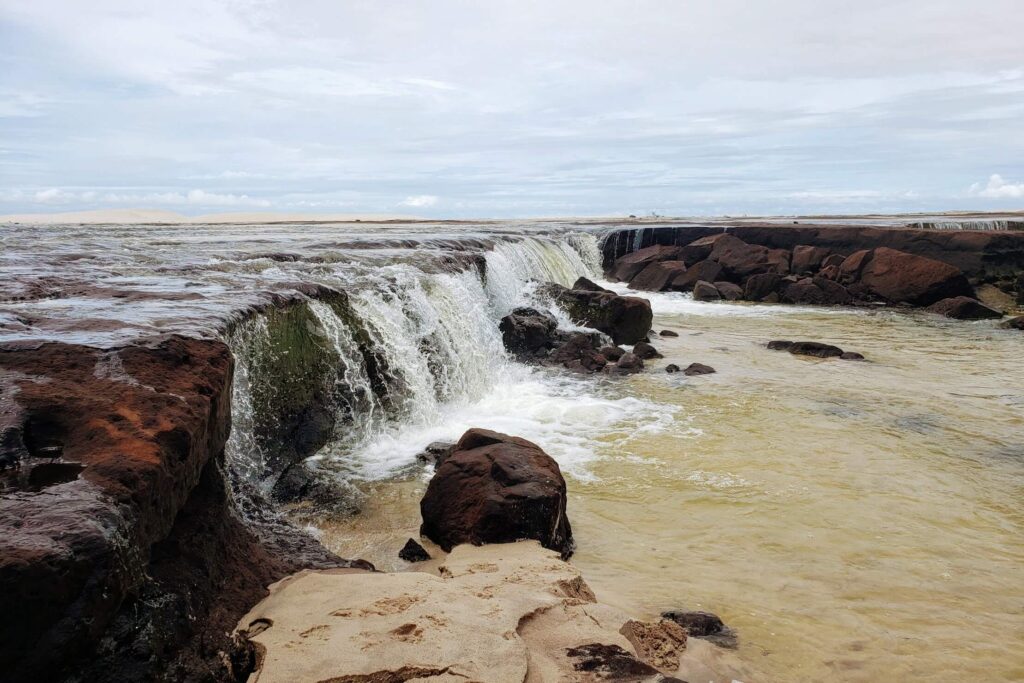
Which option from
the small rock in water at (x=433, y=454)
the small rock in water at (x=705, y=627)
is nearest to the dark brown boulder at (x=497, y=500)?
the small rock in water at (x=705, y=627)

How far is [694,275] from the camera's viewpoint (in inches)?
1051

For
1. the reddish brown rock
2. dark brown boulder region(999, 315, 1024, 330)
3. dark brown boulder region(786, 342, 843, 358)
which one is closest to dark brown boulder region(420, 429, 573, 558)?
dark brown boulder region(786, 342, 843, 358)

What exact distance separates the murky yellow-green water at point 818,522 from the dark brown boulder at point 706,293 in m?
12.7

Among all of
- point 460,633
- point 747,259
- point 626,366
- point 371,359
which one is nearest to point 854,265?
point 747,259

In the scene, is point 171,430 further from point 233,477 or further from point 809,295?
point 809,295

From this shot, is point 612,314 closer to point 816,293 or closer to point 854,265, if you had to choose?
point 816,293

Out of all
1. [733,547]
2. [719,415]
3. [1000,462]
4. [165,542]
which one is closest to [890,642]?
[733,547]

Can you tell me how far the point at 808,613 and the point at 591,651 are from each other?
204cm

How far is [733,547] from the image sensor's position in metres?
5.96

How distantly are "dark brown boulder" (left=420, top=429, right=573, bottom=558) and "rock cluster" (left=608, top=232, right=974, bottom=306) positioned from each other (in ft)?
65.6

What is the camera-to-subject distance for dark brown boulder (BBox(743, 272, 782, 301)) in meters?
24.5

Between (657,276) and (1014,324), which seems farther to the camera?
(657,276)

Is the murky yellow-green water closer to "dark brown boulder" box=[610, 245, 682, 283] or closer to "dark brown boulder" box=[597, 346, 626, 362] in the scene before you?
"dark brown boulder" box=[597, 346, 626, 362]

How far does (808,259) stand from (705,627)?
24.2m
